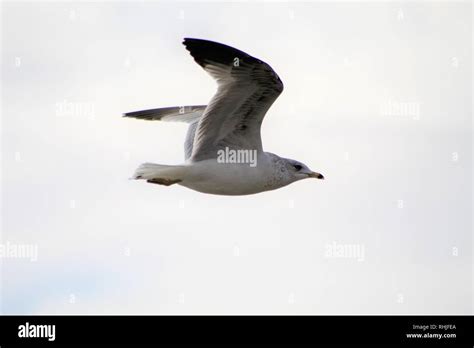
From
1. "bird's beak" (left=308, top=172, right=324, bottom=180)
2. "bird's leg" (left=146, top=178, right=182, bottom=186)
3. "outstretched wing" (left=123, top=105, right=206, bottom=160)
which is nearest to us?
"bird's leg" (left=146, top=178, right=182, bottom=186)

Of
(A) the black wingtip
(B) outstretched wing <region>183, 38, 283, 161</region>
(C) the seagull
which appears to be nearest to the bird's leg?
(C) the seagull

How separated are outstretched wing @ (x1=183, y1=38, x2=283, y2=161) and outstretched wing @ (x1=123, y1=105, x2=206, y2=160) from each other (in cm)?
83

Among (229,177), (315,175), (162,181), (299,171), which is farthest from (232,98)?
(315,175)

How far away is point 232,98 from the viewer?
31.8 ft

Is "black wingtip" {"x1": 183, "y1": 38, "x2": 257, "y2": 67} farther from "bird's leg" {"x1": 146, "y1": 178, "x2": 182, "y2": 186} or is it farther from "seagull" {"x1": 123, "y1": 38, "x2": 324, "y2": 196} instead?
"bird's leg" {"x1": 146, "y1": 178, "x2": 182, "y2": 186}

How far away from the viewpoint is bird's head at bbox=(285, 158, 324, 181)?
10305mm

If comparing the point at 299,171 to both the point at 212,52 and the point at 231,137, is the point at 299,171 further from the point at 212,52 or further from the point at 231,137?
the point at 212,52

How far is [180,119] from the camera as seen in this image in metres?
11.3

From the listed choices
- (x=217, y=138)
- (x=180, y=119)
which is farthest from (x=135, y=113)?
(x=217, y=138)

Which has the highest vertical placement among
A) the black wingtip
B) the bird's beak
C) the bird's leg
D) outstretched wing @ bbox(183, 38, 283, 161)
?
the black wingtip

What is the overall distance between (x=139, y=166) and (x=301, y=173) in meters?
1.49

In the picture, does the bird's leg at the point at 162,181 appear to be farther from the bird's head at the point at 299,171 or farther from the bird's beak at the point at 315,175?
the bird's beak at the point at 315,175
